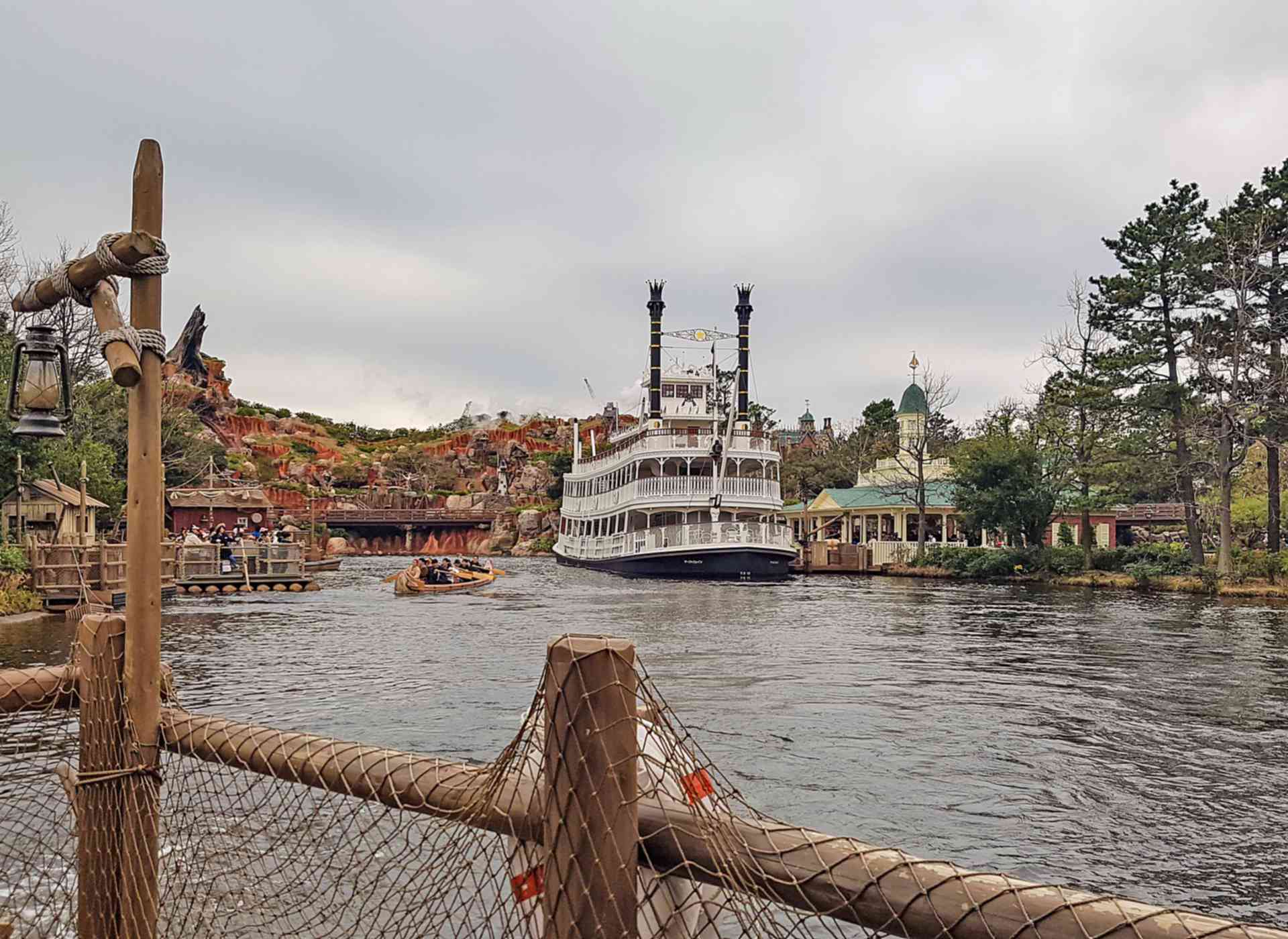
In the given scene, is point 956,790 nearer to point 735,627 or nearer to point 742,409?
point 735,627

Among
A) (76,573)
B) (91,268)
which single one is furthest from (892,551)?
(91,268)

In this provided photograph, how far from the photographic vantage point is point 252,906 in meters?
5.78

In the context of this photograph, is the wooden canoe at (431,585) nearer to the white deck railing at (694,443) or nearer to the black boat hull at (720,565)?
the black boat hull at (720,565)

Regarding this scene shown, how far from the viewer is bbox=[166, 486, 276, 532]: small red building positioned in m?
44.1

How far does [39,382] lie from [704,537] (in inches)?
1427

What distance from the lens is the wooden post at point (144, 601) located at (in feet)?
10.6

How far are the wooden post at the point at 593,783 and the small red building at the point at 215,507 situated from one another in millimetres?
43411

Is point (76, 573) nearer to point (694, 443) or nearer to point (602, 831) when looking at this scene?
point (602, 831)

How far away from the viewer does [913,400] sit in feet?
198

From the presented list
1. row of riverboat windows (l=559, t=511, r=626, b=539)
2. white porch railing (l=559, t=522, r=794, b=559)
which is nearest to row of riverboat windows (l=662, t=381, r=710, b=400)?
row of riverboat windows (l=559, t=511, r=626, b=539)

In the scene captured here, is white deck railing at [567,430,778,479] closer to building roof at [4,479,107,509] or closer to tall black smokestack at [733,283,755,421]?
tall black smokestack at [733,283,755,421]

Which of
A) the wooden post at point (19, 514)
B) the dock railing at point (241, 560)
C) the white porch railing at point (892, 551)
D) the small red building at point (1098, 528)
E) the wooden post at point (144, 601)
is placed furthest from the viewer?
the small red building at point (1098, 528)

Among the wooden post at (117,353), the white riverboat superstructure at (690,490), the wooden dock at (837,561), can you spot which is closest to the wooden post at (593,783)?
the wooden post at (117,353)

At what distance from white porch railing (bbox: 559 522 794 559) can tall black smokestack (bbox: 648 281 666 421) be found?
6.75 meters
